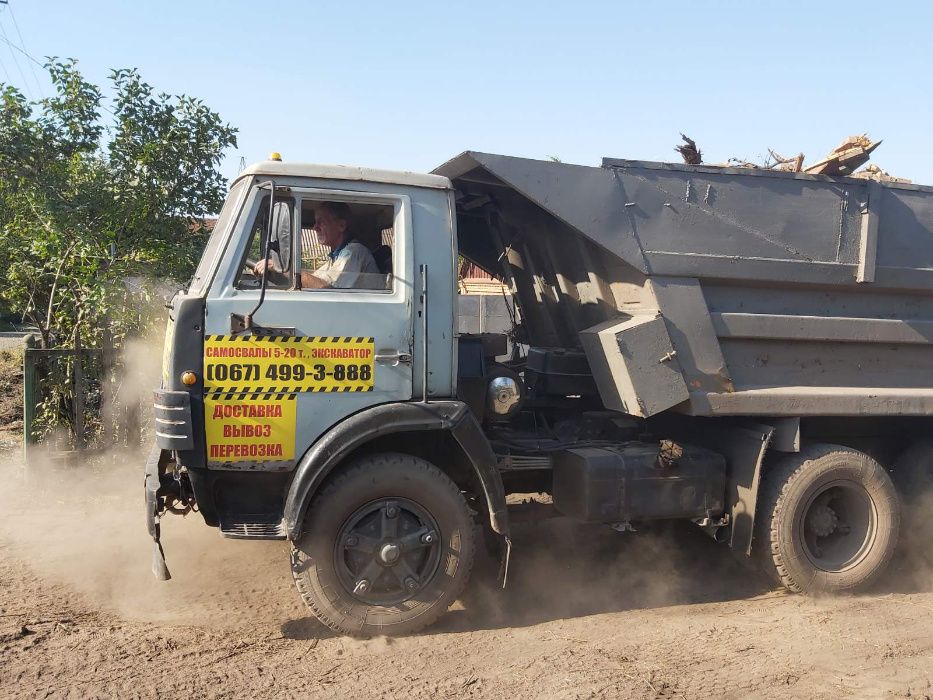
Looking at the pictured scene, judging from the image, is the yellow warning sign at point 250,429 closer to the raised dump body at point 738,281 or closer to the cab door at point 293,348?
the cab door at point 293,348

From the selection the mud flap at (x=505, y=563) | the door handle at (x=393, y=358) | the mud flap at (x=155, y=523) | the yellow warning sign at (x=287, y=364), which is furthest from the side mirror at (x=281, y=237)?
the mud flap at (x=505, y=563)

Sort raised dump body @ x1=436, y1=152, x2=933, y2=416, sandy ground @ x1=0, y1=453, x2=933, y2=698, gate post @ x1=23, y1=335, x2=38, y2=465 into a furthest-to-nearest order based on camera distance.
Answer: gate post @ x1=23, y1=335, x2=38, y2=465 < raised dump body @ x1=436, y1=152, x2=933, y2=416 < sandy ground @ x1=0, y1=453, x2=933, y2=698

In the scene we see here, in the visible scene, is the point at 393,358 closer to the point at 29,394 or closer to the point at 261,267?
the point at 261,267

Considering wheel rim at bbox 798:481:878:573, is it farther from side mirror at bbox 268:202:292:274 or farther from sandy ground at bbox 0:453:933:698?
side mirror at bbox 268:202:292:274

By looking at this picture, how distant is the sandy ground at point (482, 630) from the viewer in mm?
3678

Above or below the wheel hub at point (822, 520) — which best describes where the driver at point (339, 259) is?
above

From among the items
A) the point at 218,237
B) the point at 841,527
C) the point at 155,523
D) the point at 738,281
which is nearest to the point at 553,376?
the point at 738,281

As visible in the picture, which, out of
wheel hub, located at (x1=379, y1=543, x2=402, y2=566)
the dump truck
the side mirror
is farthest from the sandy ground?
the side mirror

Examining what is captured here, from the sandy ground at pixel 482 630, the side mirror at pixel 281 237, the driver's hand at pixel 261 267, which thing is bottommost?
the sandy ground at pixel 482 630

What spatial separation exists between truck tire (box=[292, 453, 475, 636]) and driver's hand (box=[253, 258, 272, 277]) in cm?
116

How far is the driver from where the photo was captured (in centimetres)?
416

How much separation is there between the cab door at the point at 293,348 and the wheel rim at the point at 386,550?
531mm

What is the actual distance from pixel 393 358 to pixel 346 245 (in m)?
0.76

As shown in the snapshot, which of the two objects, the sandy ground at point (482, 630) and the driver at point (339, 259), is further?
the driver at point (339, 259)
